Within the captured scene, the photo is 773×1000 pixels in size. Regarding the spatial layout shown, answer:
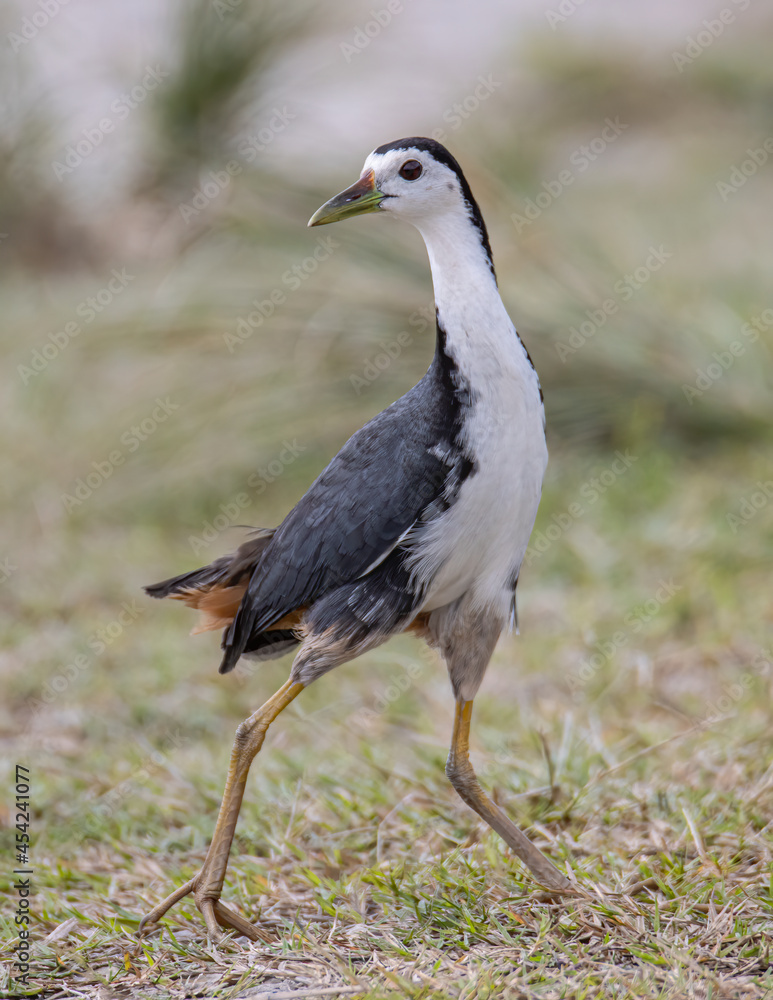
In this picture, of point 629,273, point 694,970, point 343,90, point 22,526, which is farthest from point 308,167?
point 694,970

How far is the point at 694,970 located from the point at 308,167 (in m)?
3.80

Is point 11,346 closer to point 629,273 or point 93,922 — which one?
point 629,273

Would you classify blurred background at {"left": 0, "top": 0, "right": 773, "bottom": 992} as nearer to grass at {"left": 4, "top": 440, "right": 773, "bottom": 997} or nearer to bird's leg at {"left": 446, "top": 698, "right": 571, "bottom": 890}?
grass at {"left": 4, "top": 440, "right": 773, "bottom": 997}

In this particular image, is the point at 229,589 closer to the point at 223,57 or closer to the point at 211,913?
the point at 211,913

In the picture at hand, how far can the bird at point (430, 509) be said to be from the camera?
2.27 meters

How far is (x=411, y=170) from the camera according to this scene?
2334mm

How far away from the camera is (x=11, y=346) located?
6.39 m

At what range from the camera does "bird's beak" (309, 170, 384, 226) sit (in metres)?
2.38

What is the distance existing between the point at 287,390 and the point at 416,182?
2.77 metres

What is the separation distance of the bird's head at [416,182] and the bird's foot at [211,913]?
4.74 feet

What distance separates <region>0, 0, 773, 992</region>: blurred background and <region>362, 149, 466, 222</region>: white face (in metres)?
1.54

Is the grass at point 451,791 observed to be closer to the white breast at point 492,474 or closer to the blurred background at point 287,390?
the blurred background at point 287,390

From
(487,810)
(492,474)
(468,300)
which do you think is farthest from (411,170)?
(487,810)

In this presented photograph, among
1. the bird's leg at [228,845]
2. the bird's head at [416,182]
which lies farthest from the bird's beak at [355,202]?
the bird's leg at [228,845]
